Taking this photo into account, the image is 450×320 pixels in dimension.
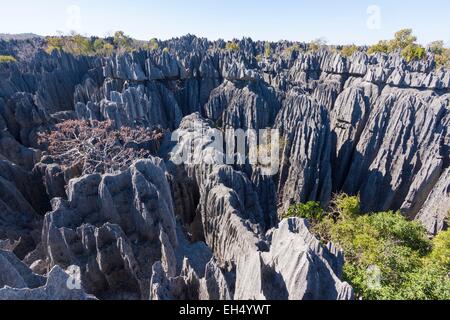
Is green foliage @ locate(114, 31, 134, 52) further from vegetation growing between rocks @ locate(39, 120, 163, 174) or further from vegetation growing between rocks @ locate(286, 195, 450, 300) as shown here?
vegetation growing between rocks @ locate(286, 195, 450, 300)

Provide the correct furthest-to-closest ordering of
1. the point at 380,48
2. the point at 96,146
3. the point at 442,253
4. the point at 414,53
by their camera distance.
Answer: the point at 380,48
the point at 414,53
the point at 96,146
the point at 442,253

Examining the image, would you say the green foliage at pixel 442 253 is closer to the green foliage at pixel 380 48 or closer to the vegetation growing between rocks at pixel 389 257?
the vegetation growing between rocks at pixel 389 257

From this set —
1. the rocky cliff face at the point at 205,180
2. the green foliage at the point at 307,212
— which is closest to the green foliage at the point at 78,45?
the rocky cliff face at the point at 205,180

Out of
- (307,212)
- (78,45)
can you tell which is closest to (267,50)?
(78,45)

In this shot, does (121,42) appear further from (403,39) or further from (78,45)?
(403,39)

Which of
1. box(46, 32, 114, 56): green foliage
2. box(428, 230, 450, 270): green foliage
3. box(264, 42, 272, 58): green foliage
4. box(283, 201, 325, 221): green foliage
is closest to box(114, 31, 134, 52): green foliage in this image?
box(46, 32, 114, 56): green foliage

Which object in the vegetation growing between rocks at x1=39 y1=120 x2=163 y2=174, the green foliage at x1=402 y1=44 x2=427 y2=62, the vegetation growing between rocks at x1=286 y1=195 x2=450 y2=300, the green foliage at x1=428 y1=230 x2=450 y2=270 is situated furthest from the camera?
the green foliage at x1=402 y1=44 x2=427 y2=62
